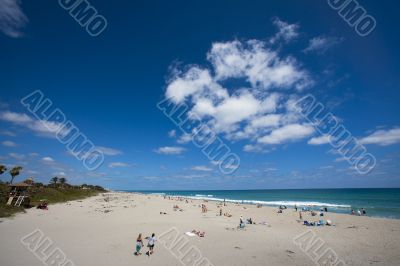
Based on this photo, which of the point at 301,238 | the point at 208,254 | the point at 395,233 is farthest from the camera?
the point at 395,233

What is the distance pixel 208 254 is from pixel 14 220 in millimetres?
20096

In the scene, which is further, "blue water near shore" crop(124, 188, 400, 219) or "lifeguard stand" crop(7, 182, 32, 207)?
"blue water near shore" crop(124, 188, 400, 219)

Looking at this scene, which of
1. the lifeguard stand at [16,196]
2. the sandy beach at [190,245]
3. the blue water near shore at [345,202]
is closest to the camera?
the sandy beach at [190,245]

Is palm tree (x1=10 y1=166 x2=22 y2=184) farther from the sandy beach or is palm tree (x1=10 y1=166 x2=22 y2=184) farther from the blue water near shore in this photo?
the blue water near shore

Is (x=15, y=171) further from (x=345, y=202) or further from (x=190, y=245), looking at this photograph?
(x=345, y=202)

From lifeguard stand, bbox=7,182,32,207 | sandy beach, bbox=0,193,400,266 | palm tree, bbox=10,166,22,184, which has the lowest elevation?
sandy beach, bbox=0,193,400,266

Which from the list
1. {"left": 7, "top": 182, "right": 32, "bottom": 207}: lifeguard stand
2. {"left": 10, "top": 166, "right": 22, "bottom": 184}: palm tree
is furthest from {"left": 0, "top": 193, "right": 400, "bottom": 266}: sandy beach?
{"left": 10, "top": 166, "right": 22, "bottom": 184}: palm tree

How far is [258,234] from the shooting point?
2036 centimetres

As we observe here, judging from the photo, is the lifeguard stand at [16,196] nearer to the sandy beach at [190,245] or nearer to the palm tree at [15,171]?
the sandy beach at [190,245]

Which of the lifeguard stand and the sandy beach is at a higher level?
the lifeguard stand

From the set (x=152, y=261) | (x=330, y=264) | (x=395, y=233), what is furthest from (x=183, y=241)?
(x=395, y=233)

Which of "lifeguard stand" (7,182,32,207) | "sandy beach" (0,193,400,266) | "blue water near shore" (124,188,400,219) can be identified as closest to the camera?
"sandy beach" (0,193,400,266)

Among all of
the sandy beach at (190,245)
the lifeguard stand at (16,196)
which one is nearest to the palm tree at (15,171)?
the lifeguard stand at (16,196)

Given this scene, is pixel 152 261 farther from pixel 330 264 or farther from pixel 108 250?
pixel 330 264
